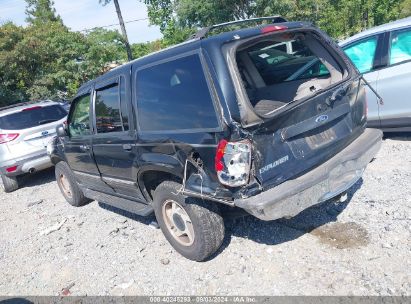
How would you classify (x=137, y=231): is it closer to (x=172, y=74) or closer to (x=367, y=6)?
(x=172, y=74)

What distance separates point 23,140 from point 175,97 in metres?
4.85

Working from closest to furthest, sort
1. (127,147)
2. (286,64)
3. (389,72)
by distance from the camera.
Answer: (127,147), (286,64), (389,72)

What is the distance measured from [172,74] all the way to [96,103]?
59.6 inches

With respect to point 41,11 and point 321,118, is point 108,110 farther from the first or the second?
point 41,11

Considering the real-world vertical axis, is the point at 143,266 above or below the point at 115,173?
below

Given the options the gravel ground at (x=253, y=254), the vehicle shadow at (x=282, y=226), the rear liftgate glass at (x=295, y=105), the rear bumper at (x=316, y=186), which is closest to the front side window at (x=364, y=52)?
the gravel ground at (x=253, y=254)

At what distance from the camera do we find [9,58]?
18.1 meters

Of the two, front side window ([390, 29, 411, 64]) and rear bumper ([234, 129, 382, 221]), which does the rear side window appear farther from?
front side window ([390, 29, 411, 64])

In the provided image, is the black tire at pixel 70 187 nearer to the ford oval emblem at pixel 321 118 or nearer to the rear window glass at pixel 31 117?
the rear window glass at pixel 31 117

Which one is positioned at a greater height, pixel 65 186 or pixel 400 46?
pixel 400 46

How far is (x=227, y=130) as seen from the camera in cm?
271

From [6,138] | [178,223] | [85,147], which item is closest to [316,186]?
[178,223]

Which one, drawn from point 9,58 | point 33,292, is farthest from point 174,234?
point 9,58

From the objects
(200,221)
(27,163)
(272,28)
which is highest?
(272,28)
